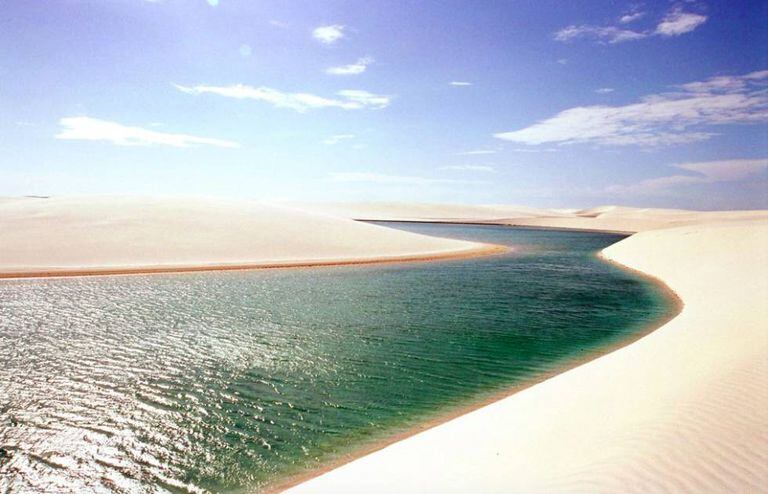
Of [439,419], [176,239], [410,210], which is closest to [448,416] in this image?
[439,419]

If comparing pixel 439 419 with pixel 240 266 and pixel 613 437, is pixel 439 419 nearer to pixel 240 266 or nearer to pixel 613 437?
pixel 613 437

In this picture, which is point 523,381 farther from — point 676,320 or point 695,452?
point 676,320

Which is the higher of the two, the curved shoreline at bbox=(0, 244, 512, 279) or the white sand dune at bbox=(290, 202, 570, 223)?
the white sand dune at bbox=(290, 202, 570, 223)

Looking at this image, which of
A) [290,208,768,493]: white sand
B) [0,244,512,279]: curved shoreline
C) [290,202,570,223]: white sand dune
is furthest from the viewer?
[290,202,570,223]: white sand dune

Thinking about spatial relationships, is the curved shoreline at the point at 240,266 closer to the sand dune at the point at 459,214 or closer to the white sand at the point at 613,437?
the white sand at the point at 613,437

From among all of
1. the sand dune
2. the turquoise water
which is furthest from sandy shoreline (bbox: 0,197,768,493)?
the sand dune

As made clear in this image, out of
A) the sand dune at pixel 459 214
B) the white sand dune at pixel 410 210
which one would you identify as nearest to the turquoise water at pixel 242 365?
the sand dune at pixel 459 214

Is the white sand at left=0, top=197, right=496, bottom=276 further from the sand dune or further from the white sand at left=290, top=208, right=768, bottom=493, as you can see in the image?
the sand dune
